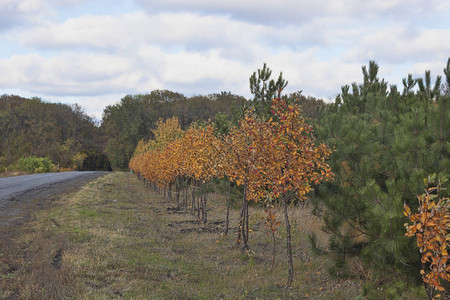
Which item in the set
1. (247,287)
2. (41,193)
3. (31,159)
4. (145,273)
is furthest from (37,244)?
(31,159)

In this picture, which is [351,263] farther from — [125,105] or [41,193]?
[125,105]

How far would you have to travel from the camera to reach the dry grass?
664 centimetres

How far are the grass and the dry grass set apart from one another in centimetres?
2

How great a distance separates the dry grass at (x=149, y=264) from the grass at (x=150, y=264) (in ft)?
0.07

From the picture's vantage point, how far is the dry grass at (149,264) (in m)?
6.64

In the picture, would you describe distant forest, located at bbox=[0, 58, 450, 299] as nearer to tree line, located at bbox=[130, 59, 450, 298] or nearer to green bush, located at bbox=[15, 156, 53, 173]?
tree line, located at bbox=[130, 59, 450, 298]

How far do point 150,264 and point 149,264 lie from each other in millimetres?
31

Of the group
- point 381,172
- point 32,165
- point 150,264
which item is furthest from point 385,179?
point 32,165

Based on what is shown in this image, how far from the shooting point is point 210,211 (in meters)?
20.7

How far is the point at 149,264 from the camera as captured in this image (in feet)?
28.3

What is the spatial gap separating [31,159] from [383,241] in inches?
2136

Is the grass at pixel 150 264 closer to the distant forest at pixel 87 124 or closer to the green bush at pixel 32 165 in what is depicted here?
the green bush at pixel 32 165

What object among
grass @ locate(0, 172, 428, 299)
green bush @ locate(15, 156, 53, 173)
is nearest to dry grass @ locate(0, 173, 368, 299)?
grass @ locate(0, 172, 428, 299)

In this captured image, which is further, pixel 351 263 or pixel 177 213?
pixel 177 213
